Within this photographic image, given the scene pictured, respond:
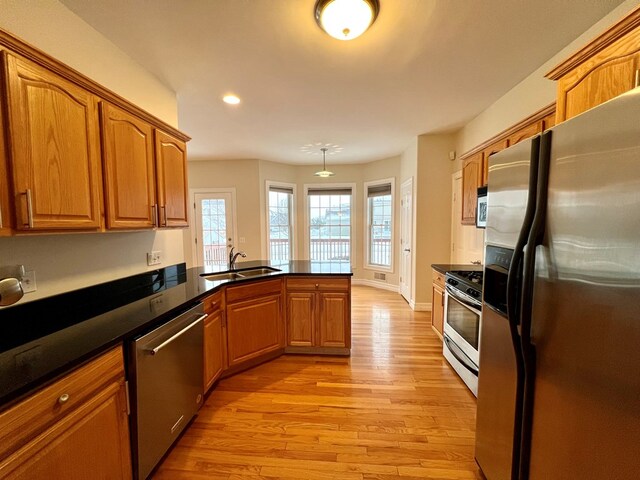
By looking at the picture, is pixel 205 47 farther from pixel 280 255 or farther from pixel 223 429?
pixel 280 255

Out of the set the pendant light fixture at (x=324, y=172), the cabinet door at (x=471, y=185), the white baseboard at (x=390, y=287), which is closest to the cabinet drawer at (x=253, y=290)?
the cabinet door at (x=471, y=185)

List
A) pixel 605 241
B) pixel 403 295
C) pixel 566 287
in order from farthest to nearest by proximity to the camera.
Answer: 1. pixel 403 295
2. pixel 566 287
3. pixel 605 241

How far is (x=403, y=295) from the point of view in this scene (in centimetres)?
498

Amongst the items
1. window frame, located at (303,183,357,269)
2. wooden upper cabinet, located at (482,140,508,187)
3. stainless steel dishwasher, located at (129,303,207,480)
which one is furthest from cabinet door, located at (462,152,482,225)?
window frame, located at (303,183,357,269)

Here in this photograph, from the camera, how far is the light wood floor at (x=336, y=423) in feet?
5.09

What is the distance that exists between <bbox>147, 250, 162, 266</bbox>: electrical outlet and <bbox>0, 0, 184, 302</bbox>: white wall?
4cm

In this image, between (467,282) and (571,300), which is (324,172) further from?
(571,300)

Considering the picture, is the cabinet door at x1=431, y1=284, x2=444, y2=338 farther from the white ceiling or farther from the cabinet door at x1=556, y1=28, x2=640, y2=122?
the white ceiling

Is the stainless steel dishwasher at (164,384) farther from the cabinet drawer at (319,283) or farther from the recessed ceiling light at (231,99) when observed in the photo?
the recessed ceiling light at (231,99)

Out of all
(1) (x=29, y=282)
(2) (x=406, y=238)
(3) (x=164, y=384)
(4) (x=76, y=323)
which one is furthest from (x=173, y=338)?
(2) (x=406, y=238)

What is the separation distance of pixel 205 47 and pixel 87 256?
1732mm

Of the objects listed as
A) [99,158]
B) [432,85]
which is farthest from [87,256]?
[432,85]

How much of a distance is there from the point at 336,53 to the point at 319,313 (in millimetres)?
2356

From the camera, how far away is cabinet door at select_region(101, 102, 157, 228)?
1.60 meters
